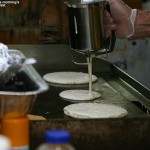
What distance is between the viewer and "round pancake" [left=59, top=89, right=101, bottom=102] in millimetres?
2533

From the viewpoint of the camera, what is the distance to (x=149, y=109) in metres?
2.39

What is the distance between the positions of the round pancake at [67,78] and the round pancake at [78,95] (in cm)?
20

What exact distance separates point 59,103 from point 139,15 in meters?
0.73

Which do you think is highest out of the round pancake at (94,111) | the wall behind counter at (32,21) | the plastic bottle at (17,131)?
the wall behind counter at (32,21)

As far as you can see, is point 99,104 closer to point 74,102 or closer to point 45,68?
point 74,102

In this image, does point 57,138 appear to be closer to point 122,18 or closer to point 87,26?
point 87,26

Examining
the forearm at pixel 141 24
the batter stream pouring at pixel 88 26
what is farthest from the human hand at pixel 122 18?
the batter stream pouring at pixel 88 26

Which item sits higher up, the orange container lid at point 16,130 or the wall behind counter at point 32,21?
the wall behind counter at point 32,21

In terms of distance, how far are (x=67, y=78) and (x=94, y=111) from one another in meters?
0.72

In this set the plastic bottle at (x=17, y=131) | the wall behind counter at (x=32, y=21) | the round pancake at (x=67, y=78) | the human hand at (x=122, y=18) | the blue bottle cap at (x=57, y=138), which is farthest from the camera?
the wall behind counter at (x=32, y=21)

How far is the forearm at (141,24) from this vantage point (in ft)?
8.42

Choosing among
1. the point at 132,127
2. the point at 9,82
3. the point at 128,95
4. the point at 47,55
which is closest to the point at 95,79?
the point at 128,95

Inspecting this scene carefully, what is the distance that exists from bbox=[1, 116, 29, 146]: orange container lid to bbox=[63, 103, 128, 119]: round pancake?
3.62ft

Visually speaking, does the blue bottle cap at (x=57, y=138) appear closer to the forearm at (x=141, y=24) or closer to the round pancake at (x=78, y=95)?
the round pancake at (x=78, y=95)
